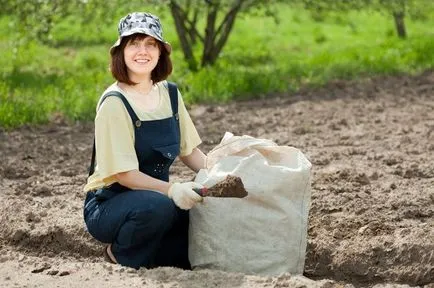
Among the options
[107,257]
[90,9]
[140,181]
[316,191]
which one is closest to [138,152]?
[140,181]

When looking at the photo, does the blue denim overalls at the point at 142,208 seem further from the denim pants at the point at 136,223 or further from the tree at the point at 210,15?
the tree at the point at 210,15

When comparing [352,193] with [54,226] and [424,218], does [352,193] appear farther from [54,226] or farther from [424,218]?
[54,226]

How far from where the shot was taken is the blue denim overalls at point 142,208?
14.4 feet

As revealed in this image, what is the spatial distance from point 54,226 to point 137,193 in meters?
Answer: 0.93

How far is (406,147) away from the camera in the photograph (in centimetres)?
723

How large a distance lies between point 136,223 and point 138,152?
323mm

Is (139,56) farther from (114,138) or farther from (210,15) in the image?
(210,15)

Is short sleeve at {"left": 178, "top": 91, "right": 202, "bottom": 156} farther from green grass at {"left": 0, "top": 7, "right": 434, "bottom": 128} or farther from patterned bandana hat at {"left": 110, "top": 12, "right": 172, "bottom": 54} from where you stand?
green grass at {"left": 0, "top": 7, "right": 434, "bottom": 128}

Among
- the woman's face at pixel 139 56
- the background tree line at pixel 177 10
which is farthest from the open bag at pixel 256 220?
the background tree line at pixel 177 10

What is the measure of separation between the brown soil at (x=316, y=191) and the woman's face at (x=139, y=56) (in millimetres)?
882

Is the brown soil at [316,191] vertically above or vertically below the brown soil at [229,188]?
below

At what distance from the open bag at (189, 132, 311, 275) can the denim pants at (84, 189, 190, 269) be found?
0.60ft

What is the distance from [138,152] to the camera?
4.46 m

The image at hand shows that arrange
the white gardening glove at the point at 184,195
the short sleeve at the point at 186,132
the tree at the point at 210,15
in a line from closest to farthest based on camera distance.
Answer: the white gardening glove at the point at 184,195 → the short sleeve at the point at 186,132 → the tree at the point at 210,15
